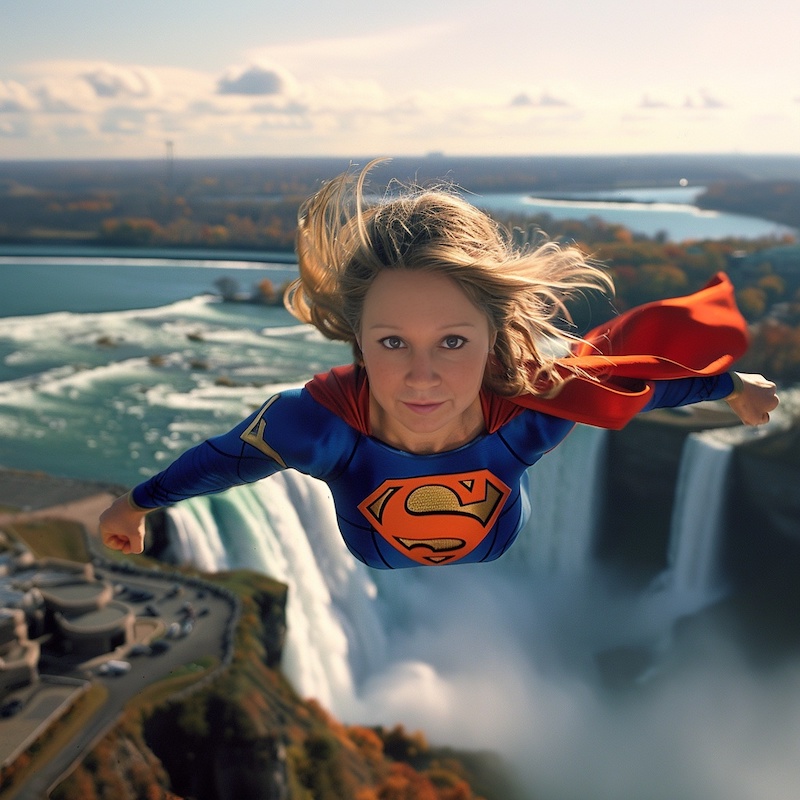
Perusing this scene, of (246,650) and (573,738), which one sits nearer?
(246,650)

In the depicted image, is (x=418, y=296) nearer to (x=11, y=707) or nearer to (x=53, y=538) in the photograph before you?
(x=11, y=707)

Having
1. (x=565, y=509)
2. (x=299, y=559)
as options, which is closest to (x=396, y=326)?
(x=299, y=559)

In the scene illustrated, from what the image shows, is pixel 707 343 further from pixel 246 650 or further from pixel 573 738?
pixel 573 738

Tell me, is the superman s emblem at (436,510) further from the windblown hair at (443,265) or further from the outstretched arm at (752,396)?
the outstretched arm at (752,396)

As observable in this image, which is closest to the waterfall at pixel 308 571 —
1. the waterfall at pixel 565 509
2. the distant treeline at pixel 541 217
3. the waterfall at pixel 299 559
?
the waterfall at pixel 299 559

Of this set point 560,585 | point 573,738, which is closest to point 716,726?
point 573,738

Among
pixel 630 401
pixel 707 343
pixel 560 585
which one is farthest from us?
pixel 560 585

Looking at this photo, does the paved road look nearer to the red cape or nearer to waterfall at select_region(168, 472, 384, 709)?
waterfall at select_region(168, 472, 384, 709)

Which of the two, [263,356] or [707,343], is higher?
[707,343]
